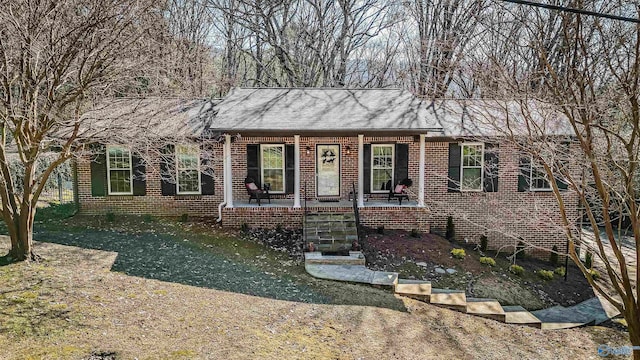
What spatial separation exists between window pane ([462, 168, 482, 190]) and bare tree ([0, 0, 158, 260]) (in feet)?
32.0

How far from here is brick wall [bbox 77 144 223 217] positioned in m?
13.4

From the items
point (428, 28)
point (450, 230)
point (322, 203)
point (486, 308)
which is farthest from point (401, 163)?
A: point (428, 28)

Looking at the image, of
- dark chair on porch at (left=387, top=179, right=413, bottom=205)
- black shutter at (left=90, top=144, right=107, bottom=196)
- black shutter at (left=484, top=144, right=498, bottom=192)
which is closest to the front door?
dark chair on porch at (left=387, top=179, right=413, bottom=205)

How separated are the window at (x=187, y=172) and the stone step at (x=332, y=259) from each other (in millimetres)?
4814

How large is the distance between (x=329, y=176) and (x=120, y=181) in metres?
6.41

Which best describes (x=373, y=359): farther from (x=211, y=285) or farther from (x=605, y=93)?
(x=605, y=93)

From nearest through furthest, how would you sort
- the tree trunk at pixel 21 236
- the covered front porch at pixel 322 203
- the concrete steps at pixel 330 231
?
the tree trunk at pixel 21 236
the concrete steps at pixel 330 231
the covered front porch at pixel 322 203

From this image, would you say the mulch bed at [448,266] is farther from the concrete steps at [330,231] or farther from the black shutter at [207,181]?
the black shutter at [207,181]

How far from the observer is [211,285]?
862cm

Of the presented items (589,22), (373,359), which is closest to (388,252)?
(373,359)

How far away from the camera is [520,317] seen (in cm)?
928

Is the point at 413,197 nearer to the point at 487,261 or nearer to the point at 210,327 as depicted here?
the point at 487,261

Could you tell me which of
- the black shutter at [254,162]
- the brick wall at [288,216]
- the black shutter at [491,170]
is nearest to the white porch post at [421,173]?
the brick wall at [288,216]

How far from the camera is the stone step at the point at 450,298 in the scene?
9.05 m
